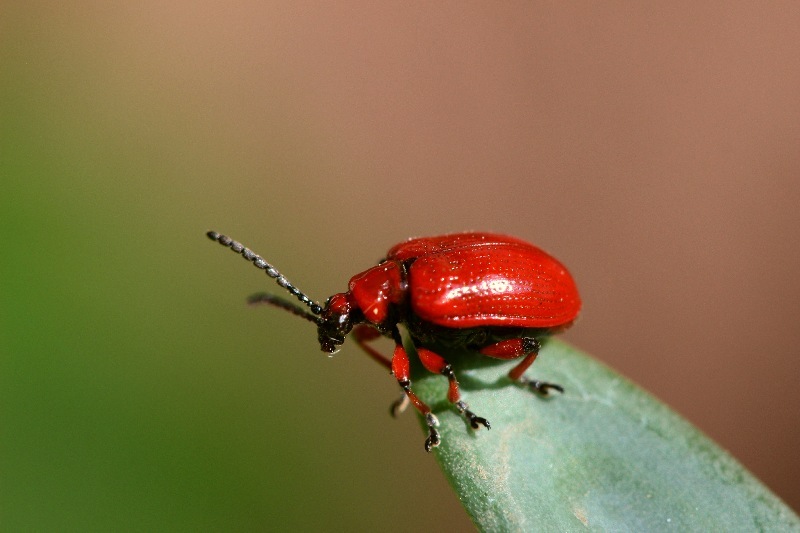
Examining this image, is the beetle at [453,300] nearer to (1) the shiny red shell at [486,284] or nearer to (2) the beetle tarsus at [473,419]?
(1) the shiny red shell at [486,284]

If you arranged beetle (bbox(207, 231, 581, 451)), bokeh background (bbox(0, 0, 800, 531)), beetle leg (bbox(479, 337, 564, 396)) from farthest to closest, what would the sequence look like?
bokeh background (bbox(0, 0, 800, 531)) → beetle (bbox(207, 231, 581, 451)) → beetle leg (bbox(479, 337, 564, 396))

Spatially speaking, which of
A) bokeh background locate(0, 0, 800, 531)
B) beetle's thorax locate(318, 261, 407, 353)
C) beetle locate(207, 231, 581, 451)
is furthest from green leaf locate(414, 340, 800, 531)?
bokeh background locate(0, 0, 800, 531)

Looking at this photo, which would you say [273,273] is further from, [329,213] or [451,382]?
[329,213]

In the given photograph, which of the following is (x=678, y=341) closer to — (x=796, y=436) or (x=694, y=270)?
(x=694, y=270)

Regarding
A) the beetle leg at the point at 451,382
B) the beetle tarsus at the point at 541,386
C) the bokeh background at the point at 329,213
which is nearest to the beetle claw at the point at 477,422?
the beetle leg at the point at 451,382

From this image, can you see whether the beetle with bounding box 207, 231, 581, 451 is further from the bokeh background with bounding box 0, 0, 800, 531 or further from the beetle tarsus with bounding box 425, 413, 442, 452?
the bokeh background with bounding box 0, 0, 800, 531

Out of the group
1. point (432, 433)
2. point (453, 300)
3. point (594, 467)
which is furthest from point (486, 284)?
point (594, 467)
